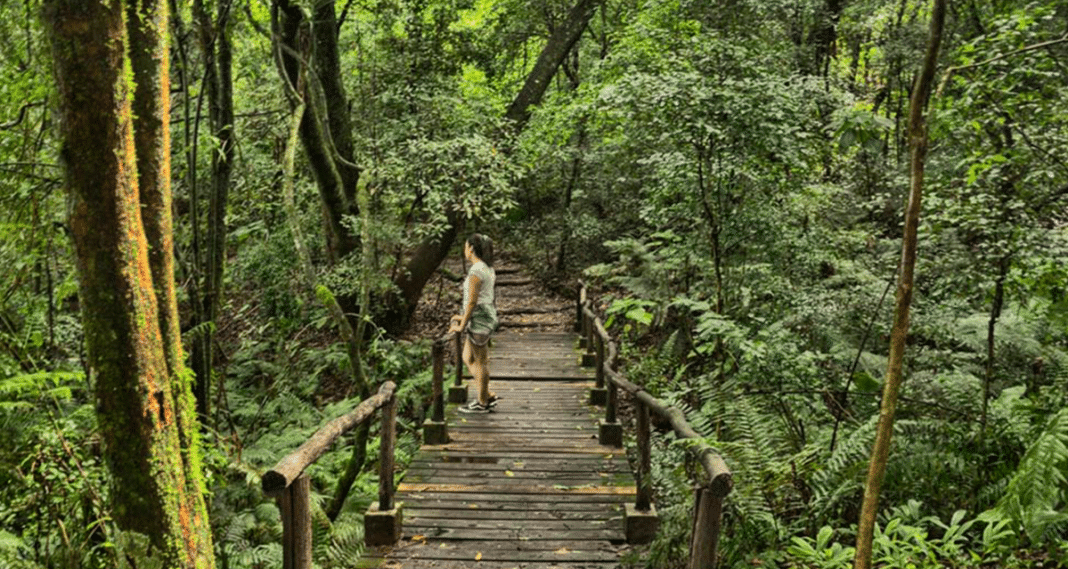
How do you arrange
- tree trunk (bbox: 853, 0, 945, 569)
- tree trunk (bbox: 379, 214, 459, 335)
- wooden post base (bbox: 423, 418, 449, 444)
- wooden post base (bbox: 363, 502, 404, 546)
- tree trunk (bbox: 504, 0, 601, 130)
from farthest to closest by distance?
tree trunk (bbox: 504, 0, 601, 130)
tree trunk (bbox: 379, 214, 459, 335)
wooden post base (bbox: 423, 418, 449, 444)
wooden post base (bbox: 363, 502, 404, 546)
tree trunk (bbox: 853, 0, 945, 569)

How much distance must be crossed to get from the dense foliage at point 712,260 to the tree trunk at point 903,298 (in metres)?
0.31

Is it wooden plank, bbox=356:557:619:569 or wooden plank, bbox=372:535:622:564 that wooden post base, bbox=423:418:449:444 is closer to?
wooden plank, bbox=372:535:622:564

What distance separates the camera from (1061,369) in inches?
292

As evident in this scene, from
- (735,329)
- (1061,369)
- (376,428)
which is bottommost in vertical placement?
(376,428)

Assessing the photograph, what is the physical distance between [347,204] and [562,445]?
712 centimetres

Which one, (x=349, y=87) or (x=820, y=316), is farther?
(x=349, y=87)

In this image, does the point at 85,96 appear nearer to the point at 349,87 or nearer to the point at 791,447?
the point at 791,447

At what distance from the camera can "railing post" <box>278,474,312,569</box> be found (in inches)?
159

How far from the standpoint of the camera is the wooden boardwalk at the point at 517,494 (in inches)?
212

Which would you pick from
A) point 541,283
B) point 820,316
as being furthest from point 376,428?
point 541,283

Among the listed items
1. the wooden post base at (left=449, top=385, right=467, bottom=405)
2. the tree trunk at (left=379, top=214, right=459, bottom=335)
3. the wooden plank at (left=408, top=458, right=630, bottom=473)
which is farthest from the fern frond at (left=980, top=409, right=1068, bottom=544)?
the tree trunk at (left=379, top=214, right=459, bottom=335)

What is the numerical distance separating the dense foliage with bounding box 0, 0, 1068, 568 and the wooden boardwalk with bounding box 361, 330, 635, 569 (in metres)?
0.59

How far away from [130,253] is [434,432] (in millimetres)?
5369

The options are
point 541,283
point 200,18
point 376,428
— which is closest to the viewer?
point 200,18
